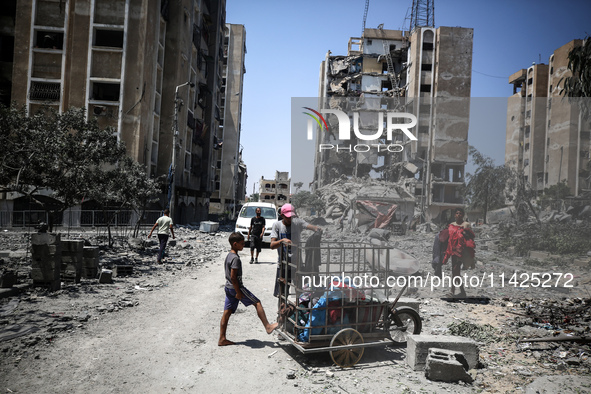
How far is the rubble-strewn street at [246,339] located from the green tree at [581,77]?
3.77 m

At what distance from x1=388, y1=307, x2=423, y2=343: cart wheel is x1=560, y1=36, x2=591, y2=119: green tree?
23.7ft

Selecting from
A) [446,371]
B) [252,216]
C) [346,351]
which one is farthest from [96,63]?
[446,371]

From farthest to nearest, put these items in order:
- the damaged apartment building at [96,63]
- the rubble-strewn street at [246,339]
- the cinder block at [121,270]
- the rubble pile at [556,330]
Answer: the damaged apartment building at [96,63] → the cinder block at [121,270] → the rubble pile at [556,330] → the rubble-strewn street at [246,339]

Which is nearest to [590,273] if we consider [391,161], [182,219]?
[391,161]

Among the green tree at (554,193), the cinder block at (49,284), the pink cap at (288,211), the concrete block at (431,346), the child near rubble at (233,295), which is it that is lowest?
the cinder block at (49,284)

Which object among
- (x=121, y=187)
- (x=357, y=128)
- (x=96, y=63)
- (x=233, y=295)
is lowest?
(x=233, y=295)

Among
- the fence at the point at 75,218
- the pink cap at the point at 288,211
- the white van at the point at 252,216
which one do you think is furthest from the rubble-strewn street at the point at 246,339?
the fence at the point at 75,218

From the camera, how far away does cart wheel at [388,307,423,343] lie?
5489 mm

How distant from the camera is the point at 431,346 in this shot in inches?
192

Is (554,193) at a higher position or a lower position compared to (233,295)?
higher

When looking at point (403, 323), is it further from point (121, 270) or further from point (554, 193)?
point (121, 270)

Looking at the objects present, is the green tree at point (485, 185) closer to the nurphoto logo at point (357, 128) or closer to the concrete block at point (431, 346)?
the nurphoto logo at point (357, 128)

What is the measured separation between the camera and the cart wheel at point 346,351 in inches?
191

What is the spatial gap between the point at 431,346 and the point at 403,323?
106cm
